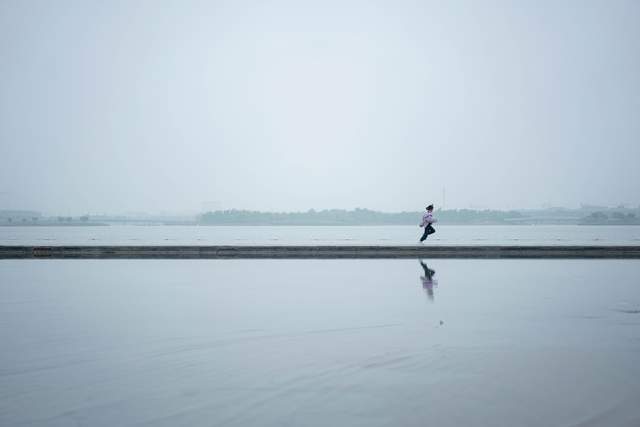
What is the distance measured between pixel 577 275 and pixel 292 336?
37.2 feet

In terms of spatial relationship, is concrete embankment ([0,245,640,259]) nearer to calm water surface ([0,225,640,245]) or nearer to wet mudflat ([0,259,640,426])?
wet mudflat ([0,259,640,426])

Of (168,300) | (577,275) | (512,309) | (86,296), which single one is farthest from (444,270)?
(86,296)

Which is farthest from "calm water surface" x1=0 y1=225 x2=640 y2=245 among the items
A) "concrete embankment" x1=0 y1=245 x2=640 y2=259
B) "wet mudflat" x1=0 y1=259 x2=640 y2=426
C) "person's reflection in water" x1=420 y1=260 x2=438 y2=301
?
"wet mudflat" x1=0 y1=259 x2=640 y2=426

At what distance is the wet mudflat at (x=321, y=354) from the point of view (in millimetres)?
4246

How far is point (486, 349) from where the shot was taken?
20.9ft

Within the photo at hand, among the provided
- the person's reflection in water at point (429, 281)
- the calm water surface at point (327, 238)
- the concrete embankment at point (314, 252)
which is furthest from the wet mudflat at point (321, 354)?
the calm water surface at point (327, 238)

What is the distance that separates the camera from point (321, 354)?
621 cm

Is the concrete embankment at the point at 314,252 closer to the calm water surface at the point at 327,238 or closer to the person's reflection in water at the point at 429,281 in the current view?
the person's reflection in water at the point at 429,281

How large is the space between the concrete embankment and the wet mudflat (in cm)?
729

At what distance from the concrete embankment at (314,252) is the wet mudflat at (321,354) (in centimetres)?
729

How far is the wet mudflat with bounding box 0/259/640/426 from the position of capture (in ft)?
13.9

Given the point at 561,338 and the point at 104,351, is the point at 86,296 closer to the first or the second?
the point at 104,351

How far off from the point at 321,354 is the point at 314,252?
1465cm

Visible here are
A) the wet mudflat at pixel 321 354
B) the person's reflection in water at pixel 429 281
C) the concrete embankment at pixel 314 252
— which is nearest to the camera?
the wet mudflat at pixel 321 354
